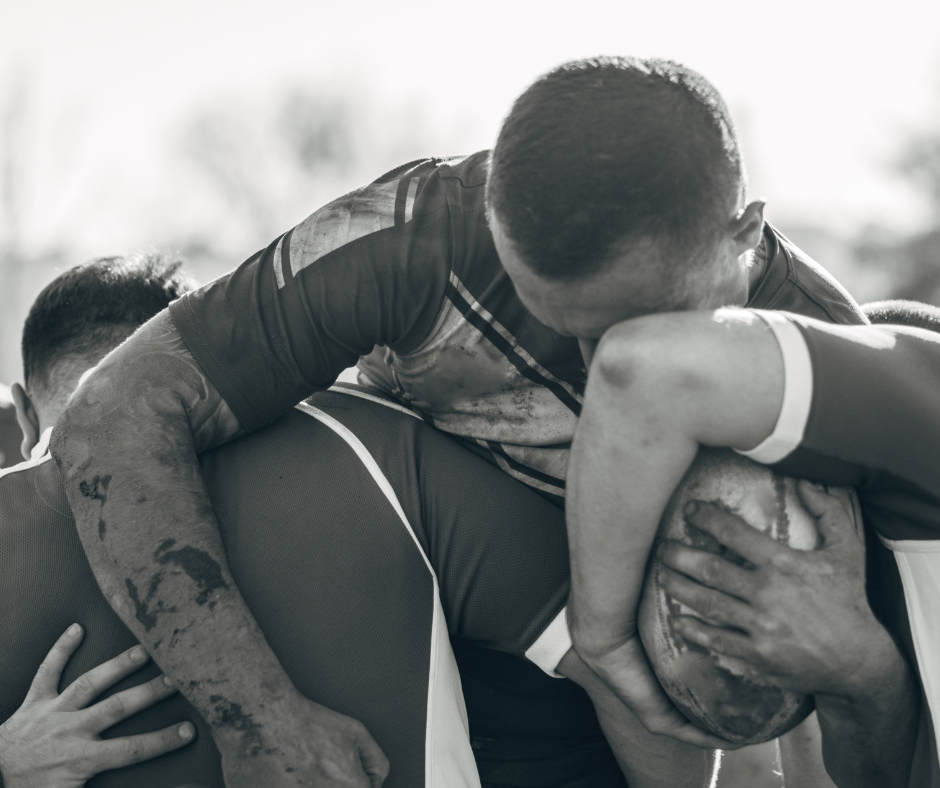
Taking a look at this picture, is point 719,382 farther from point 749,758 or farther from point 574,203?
point 749,758

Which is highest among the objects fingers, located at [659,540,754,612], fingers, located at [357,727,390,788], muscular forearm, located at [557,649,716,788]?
fingers, located at [659,540,754,612]

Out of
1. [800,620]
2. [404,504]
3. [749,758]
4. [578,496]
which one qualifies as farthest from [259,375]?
[749,758]

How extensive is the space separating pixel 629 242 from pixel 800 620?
0.82 m

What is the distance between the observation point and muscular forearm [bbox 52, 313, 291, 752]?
73.4 inches

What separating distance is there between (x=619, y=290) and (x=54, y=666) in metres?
1.57

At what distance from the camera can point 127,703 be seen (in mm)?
1960

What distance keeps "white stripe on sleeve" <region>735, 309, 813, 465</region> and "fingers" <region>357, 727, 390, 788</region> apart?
1.08 m

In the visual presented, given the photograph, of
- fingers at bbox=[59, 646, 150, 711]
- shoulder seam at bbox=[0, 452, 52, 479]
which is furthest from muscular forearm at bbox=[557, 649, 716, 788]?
shoulder seam at bbox=[0, 452, 52, 479]

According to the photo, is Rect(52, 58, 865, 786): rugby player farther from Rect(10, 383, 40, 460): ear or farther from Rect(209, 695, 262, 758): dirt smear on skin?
Rect(10, 383, 40, 460): ear

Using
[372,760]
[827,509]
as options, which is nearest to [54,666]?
[372,760]

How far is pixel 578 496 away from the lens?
173 centimetres

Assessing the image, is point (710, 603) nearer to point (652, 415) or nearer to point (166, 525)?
point (652, 415)

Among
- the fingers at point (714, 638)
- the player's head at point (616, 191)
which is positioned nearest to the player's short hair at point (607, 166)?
the player's head at point (616, 191)

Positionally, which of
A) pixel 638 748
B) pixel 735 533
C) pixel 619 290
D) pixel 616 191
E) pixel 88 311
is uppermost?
pixel 616 191
